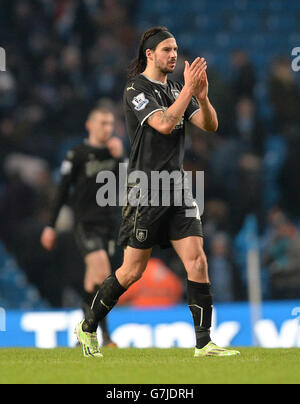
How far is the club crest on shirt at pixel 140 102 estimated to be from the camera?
6355mm

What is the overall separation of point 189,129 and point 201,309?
8661mm

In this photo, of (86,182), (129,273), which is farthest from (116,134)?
(129,273)

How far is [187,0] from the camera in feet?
61.5

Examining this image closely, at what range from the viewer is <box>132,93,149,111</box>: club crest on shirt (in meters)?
6.36

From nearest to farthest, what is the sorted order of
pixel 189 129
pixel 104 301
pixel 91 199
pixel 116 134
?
1. pixel 104 301
2. pixel 91 199
3. pixel 189 129
4. pixel 116 134

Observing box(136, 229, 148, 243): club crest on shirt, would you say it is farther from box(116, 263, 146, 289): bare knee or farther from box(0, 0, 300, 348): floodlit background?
box(0, 0, 300, 348): floodlit background

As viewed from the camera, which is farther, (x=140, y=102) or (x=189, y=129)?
(x=189, y=129)

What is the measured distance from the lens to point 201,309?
6.55 m

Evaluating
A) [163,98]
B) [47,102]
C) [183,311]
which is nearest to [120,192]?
[183,311]

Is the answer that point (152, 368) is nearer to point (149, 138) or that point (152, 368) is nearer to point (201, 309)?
point (201, 309)

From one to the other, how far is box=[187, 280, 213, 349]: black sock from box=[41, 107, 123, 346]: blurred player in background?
2.69 meters

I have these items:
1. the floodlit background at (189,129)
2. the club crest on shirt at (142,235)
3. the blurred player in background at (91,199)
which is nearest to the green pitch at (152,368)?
the club crest on shirt at (142,235)

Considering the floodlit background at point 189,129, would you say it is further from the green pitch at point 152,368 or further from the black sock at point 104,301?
the black sock at point 104,301

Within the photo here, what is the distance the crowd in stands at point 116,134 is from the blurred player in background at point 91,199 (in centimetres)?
380
